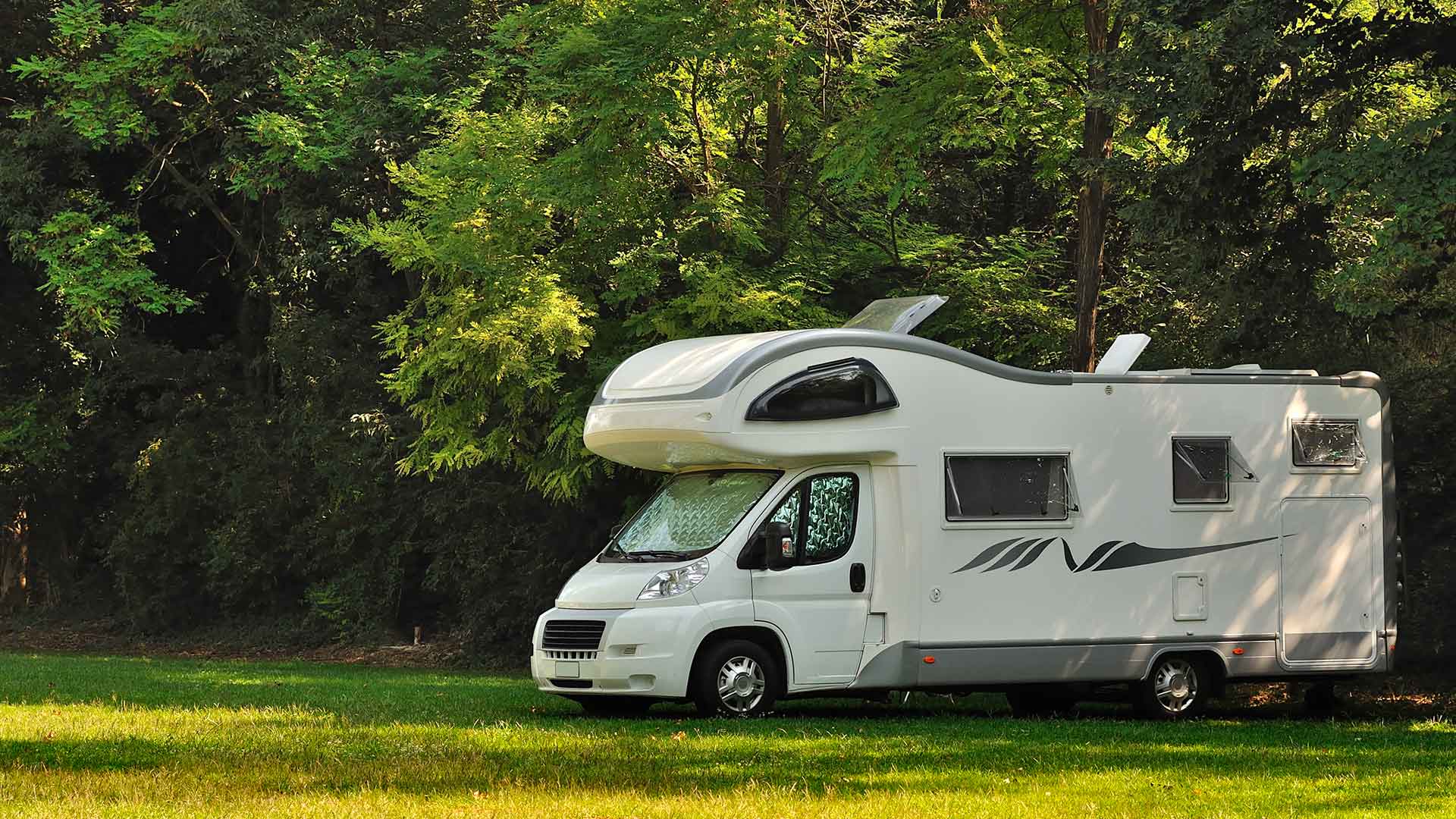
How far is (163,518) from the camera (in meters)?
32.5

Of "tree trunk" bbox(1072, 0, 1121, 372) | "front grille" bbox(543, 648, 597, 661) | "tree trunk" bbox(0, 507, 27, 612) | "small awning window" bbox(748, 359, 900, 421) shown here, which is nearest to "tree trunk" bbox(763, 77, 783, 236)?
"tree trunk" bbox(1072, 0, 1121, 372)

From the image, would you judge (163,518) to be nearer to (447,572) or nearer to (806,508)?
(447,572)

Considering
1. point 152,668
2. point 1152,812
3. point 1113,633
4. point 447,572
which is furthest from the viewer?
point 447,572

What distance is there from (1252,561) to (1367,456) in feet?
4.93

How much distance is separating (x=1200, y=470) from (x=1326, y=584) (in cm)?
153

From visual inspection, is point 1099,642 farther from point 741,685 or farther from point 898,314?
point 898,314

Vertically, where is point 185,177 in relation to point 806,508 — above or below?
above

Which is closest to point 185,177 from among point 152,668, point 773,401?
point 152,668

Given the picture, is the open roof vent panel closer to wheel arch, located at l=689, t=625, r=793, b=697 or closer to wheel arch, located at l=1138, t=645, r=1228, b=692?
wheel arch, located at l=689, t=625, r=793, b=697

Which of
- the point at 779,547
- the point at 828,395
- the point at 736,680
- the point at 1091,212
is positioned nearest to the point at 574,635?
the point at 736,680

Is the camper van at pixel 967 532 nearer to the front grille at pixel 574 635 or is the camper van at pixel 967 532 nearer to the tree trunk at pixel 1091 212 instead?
the front grille at pixel 574 635

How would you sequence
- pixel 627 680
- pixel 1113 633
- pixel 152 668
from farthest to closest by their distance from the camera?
pixel 152 668 → pixel 1113 633 → pixel 627 680

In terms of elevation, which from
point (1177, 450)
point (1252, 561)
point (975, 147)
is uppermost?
point (975, 147)

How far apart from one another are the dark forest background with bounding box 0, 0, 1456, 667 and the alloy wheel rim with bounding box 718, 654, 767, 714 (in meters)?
6.12
